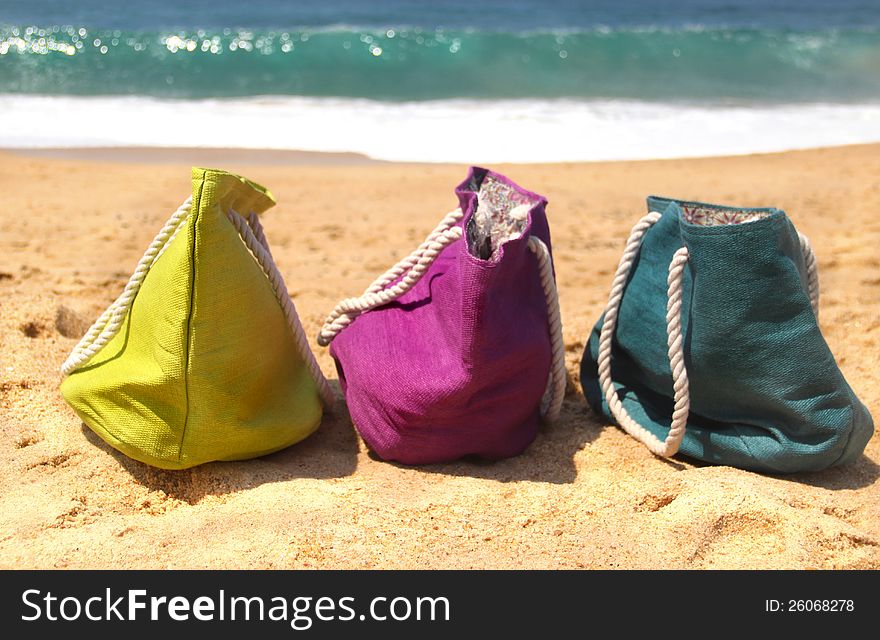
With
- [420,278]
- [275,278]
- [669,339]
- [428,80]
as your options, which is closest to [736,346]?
[669,339]

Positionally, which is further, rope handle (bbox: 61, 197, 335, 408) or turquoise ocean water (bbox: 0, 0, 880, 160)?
turquoise ocean water (bbox: 0, 0, 880, 160)

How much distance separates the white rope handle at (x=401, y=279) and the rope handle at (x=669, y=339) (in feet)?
1.81

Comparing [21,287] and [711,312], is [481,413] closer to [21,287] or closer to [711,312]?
[711,312]

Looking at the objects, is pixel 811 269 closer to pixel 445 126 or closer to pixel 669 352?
pixel 669 352

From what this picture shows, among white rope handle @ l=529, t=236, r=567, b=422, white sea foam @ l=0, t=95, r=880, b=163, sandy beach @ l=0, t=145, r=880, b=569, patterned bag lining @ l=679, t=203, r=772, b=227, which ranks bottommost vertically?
sandy beach @ l=0, t=145, r=880, b=569

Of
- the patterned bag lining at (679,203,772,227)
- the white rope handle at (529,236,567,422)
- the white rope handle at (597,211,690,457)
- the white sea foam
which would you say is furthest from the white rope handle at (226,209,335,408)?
the white sea foam

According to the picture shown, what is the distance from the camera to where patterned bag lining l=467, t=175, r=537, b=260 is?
2594mm

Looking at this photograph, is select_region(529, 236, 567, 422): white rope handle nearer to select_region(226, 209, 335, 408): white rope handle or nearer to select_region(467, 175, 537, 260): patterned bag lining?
select_region(467, 175, 537, 260): patterned bag lining

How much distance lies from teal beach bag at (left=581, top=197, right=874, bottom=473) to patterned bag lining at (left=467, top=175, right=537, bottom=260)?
1.20 feet

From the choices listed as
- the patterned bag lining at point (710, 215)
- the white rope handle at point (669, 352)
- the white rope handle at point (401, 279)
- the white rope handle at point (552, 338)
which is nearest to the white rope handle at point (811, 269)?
the patterned bag lining at point (710, 215)

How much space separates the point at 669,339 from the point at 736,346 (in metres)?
0.18

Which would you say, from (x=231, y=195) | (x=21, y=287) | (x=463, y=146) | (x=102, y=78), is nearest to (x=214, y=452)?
(x=231, y=195)

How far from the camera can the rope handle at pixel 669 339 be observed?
2.50m

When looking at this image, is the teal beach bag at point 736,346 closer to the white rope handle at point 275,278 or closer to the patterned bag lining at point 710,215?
the patterned bag lining at point 710,215
